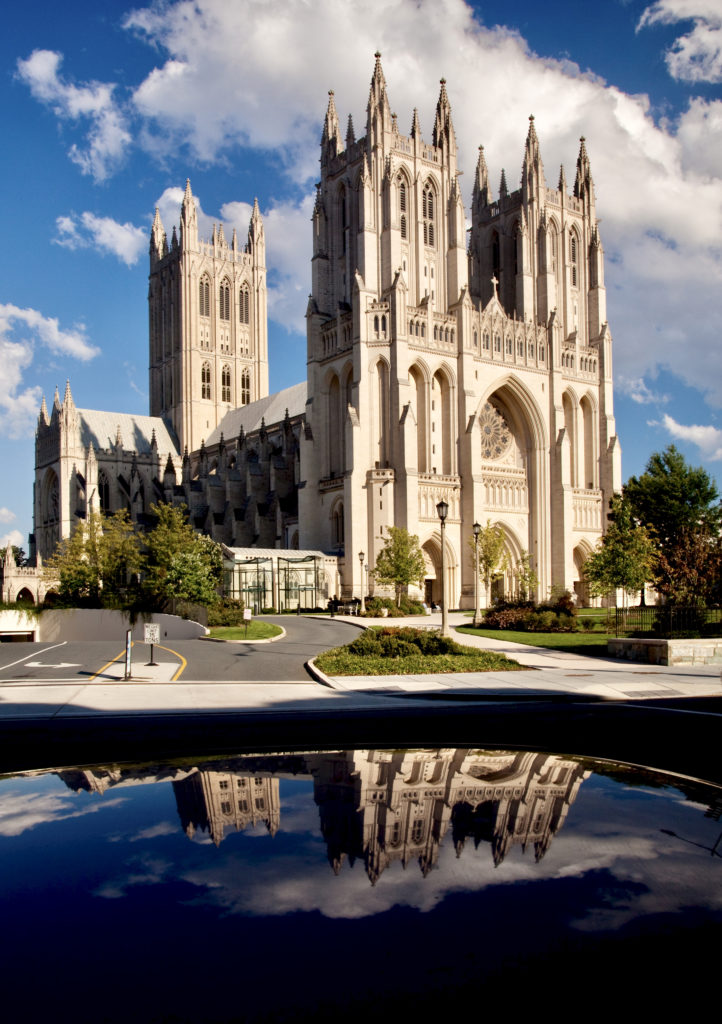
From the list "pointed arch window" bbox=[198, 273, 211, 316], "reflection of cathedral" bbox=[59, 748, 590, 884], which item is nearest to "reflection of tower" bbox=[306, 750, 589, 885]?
"reflection of cathedral" bbox=[59, 748, 590, 884]

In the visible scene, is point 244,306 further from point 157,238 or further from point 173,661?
point 173,661

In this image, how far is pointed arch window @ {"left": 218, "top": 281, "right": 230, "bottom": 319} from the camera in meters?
98.1

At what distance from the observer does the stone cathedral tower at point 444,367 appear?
53.5 m

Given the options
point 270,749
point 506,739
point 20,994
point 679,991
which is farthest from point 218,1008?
point 506,739

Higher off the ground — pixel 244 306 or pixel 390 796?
pixel 244 306

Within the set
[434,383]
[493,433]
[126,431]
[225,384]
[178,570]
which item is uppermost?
[225,384]

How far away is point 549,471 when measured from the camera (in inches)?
2426

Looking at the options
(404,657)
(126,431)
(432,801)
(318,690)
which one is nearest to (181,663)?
(404,657)

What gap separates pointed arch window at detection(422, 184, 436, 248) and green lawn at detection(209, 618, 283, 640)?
37.1 meters

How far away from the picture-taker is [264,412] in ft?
274

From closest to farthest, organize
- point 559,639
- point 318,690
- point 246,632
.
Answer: point 318,690 < point 559,639 < point 246,632

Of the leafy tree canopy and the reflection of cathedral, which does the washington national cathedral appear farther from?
the reflection of cathedral

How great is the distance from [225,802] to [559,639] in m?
21.1

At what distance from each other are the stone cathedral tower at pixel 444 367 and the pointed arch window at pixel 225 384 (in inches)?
1502
